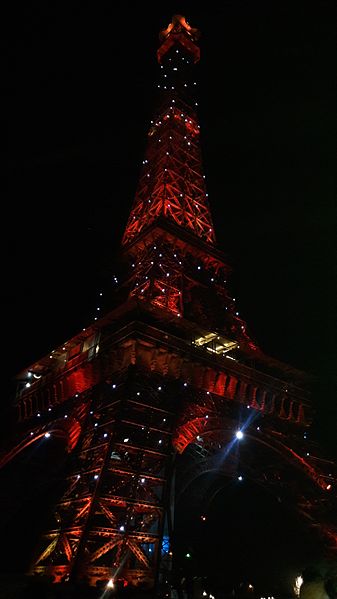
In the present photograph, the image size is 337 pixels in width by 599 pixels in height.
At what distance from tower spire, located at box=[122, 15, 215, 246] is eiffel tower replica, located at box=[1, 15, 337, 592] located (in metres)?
0.22

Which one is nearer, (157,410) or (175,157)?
(157,410)

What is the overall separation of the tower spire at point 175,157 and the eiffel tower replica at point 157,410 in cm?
22

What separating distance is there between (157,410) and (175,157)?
24.1 metres

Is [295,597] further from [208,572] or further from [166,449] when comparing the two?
[166,449]

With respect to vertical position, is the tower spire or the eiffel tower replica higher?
the tower spire

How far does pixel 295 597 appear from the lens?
19.7m

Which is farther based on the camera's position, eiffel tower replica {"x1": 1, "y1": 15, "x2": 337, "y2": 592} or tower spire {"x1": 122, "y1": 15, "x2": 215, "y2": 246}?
tower spire {"x1": 122, "y1": 15, "x2": 215, "y2": 246}

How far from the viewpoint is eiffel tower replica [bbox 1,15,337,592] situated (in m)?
10.5

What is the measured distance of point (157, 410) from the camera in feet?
44.2

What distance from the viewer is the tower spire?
27766 millimetres

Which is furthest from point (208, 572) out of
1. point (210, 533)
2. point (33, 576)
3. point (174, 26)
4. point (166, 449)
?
point (174, 26)

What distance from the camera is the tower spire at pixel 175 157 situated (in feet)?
91.1

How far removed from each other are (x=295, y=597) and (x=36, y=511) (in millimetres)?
14828

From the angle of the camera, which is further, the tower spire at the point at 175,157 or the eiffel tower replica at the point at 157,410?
the tower spire at the point at 175,157
